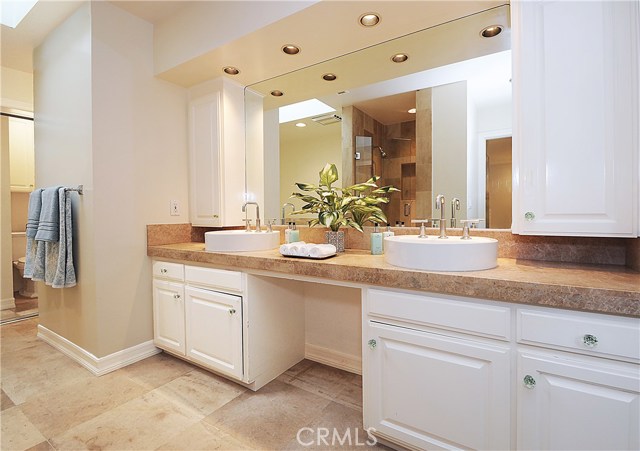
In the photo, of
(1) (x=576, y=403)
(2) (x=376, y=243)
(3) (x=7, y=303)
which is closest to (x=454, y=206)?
(2) (x=376, y=243)

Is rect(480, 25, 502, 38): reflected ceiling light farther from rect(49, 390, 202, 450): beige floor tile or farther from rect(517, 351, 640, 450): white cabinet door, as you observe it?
rect(49, 390, 202, 450): beige floor tile

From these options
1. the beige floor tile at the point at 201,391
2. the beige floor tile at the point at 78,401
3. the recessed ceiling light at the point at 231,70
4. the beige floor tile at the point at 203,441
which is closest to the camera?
the beige floor tile at the point at 203,441

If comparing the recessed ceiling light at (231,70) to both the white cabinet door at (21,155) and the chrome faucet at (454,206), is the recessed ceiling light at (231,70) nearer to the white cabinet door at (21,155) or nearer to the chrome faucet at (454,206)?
the chrome faucet at (454,206)

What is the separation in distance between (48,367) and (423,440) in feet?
8.00

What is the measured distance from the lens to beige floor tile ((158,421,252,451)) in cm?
136

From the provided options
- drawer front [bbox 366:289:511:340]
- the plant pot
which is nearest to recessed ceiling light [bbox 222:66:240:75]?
the plant pot

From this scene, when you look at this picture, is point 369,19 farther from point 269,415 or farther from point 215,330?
point 269,415

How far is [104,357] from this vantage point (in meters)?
2.03

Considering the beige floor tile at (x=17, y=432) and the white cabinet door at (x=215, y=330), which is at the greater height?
the white cabinet door at (x=215, y=330)

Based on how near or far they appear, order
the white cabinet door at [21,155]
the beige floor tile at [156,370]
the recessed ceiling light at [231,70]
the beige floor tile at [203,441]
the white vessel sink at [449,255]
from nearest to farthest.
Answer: the white vessel sink at [449,255] < the beige floor tile at [203,441] < the beige floor tile at [156,370] < the recessed ceiling light at [231,70] < the white cabinet door at [21,155]

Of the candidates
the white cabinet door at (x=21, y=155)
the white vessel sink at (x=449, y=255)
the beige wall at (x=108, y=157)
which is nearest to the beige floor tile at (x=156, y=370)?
the beige wall at (x=108, y=157)

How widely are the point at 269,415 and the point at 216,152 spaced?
1.78 meters

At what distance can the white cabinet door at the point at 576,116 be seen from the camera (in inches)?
42.1

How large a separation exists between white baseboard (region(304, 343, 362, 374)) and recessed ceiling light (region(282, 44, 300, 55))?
195cm
